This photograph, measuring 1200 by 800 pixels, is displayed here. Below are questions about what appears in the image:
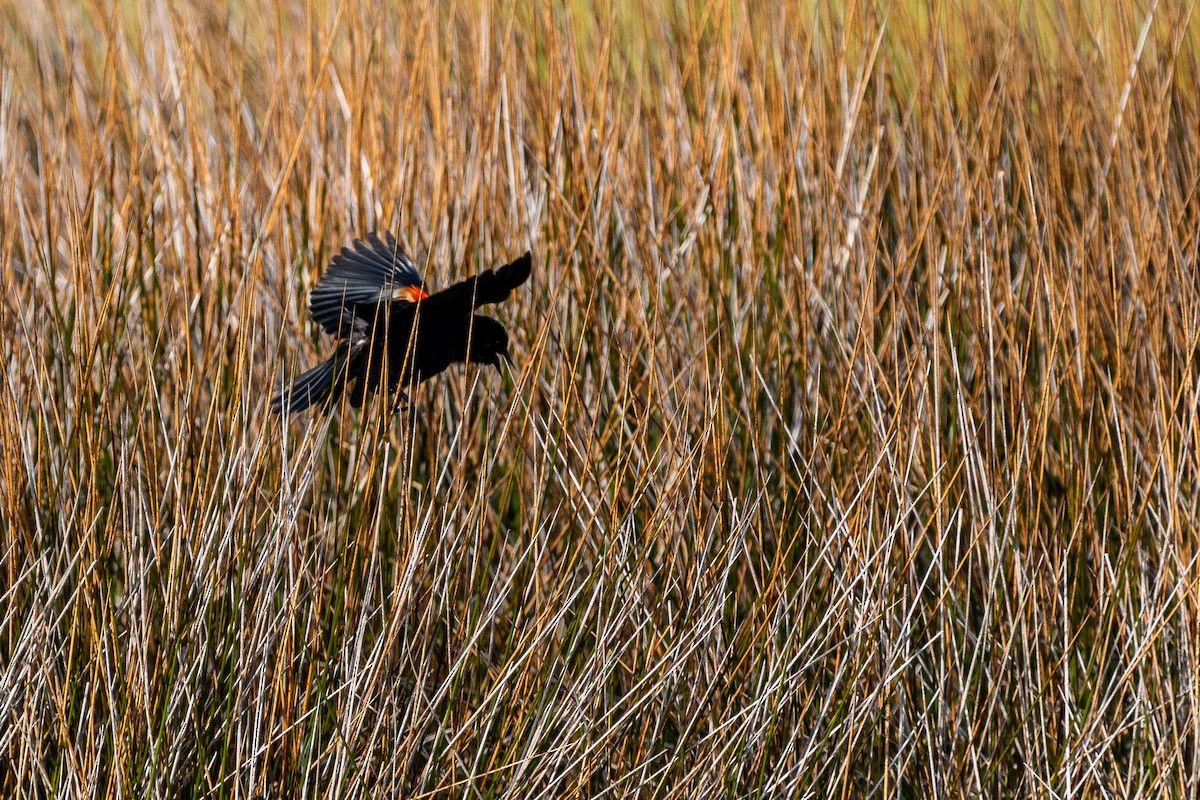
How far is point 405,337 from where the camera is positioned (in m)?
1.03

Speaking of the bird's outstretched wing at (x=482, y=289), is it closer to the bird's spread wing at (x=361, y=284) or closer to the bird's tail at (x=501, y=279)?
the bird's tail at (x=501, y=279)

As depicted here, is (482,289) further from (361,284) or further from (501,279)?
(361,284)

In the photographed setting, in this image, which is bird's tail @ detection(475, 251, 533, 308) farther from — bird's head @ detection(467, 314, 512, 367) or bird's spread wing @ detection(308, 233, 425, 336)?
bird's spread wing @ detection(308, 233, 425, 336)

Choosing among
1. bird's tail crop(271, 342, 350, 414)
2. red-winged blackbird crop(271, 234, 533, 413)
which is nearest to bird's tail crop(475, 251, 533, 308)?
red-winged blackbird crop(271, 234, 533, 413)

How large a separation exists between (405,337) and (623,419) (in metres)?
0.23

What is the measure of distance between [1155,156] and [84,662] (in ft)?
4.98

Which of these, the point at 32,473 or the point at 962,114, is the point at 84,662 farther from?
the point at 962,114

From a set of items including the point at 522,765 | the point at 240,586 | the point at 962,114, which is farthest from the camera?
the point at 962,114

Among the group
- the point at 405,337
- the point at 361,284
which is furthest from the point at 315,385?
the point at 361,284

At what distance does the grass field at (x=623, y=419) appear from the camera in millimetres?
994

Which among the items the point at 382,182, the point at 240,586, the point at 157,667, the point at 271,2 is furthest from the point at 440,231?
the point at 157,667

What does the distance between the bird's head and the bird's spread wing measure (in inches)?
4.4

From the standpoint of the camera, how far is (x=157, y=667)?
0.98 m

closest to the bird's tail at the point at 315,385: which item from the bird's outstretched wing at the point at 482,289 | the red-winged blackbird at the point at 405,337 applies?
the red-winged blackbird at the point at 405,337
